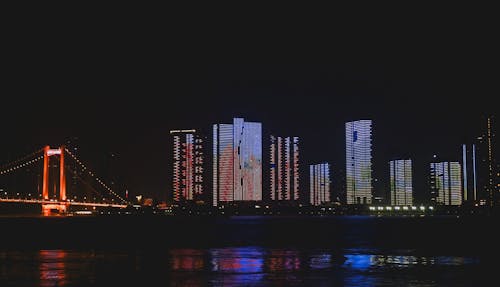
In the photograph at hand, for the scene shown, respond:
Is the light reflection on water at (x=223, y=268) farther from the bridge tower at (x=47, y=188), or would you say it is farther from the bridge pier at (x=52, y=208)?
the bridge pier at (x=52, y=208)

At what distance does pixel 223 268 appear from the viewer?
22844mm

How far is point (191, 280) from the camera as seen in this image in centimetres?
1925

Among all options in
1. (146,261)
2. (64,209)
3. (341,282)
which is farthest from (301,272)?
(64,209)

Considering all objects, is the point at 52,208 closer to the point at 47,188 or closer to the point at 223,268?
the point at 47,188

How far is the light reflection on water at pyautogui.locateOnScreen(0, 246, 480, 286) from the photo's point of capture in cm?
1912

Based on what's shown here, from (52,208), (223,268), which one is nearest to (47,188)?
(52,208)

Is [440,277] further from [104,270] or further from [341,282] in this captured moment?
[104,270]

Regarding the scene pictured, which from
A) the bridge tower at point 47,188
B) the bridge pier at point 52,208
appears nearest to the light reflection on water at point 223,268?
the bridge tower at point 47,188

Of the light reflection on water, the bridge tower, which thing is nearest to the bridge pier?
the bridge tower

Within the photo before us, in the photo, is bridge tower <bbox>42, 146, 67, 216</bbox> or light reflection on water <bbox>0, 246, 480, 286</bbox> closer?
light reflection on water <bbox>0, 246, 480, 286</bbox>

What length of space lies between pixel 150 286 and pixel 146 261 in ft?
27.4

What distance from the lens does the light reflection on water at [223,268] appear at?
753 inches

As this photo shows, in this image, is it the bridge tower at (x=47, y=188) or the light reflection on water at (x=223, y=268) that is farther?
the bridge tower at (x=47, y=188)

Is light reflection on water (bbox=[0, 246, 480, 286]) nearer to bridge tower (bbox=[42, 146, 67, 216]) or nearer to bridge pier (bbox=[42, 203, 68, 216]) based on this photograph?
bridge tower (bbox=[42, 146, 67, 216])
